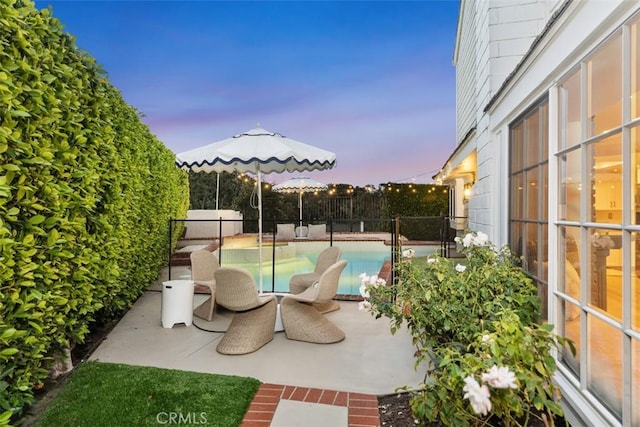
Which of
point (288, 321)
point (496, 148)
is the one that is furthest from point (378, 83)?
point (288, 321)

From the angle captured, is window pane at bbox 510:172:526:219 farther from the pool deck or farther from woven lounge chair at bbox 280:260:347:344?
woven lounge chair at bbox 280:260:347:344

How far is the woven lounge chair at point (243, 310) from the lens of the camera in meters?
4.13

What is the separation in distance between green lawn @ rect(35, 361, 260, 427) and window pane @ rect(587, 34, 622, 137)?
2.99m

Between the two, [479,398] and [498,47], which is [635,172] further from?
[498,47]

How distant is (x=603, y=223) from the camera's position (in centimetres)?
211

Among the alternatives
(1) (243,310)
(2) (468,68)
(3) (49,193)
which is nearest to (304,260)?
(2) (468,68)

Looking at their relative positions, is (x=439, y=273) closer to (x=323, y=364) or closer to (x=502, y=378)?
(x=502, y=378)

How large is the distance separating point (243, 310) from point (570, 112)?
11.5 ft

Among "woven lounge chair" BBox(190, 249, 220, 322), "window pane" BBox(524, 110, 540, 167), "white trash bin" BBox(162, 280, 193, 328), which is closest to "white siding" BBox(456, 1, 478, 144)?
"window pane" BBox(524, 110, 540, 167)

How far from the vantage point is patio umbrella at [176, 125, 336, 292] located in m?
4.86

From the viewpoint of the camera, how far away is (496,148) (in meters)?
4.67

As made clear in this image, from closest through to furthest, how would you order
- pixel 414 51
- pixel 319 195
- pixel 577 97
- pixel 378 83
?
pixel 577 97 < pixel 414 51 < pixel 378 83 < pixel 319 195

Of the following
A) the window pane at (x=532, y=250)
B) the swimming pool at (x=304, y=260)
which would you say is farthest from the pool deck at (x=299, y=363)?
the swimming pool at (x=304, y=260)

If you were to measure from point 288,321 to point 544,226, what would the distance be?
A: 2837 mm
